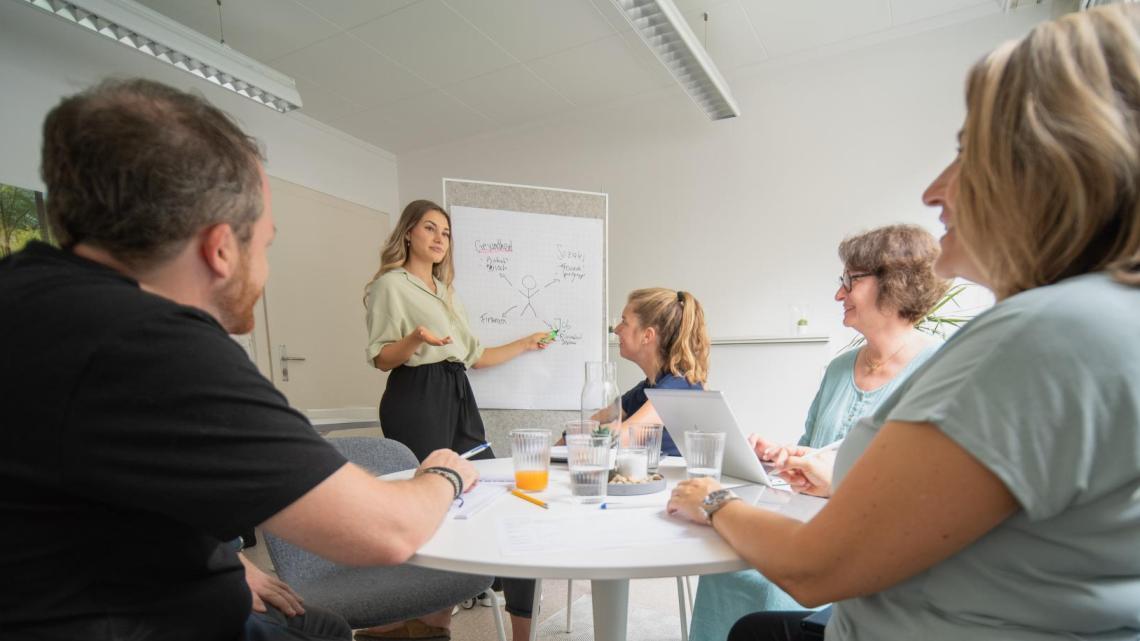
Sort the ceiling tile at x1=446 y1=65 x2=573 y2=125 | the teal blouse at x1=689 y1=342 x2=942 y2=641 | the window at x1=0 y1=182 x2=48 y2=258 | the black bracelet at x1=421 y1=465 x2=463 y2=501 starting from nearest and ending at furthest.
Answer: the black bracelet at x1=421 y1=465 x2=463 y2=501, the teal blouse at x1=689 y1=342 x2=942 y2=641, the window at x1=0 y1=182 x2=48 y2=258, the ceiling tile at x1=446 y1=65 x2=573 y2=125

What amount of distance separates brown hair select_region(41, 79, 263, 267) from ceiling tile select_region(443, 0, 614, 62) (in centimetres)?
263

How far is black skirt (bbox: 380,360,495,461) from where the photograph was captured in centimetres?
229

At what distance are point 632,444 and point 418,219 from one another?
164 centimetres

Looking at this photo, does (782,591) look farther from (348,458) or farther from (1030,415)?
(348,458)

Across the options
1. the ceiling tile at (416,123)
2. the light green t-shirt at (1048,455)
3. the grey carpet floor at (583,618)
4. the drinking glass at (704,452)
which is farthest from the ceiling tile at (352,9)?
the light green t-shirt at (1048,455)

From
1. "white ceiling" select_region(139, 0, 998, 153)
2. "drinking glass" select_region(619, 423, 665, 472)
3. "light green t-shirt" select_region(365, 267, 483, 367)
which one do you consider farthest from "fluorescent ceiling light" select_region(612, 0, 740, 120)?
"drinking glass" select_region(619, 423, 665, 472)

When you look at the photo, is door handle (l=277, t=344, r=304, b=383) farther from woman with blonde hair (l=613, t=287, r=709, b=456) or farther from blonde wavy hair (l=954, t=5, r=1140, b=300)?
blonde wavy hair (l=954, t=5, r=1140, b=300)

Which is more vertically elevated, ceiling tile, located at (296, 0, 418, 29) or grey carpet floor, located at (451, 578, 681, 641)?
ceiling tile, located at (296, 0, 418, 29)

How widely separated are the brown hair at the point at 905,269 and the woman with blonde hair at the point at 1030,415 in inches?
39.2

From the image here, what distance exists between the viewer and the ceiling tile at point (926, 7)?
2982mm

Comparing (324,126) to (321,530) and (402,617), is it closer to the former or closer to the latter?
(402,617)

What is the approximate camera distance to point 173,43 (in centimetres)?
256

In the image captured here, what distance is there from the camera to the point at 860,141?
3.32m

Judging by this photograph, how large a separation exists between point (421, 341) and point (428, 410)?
301mm
